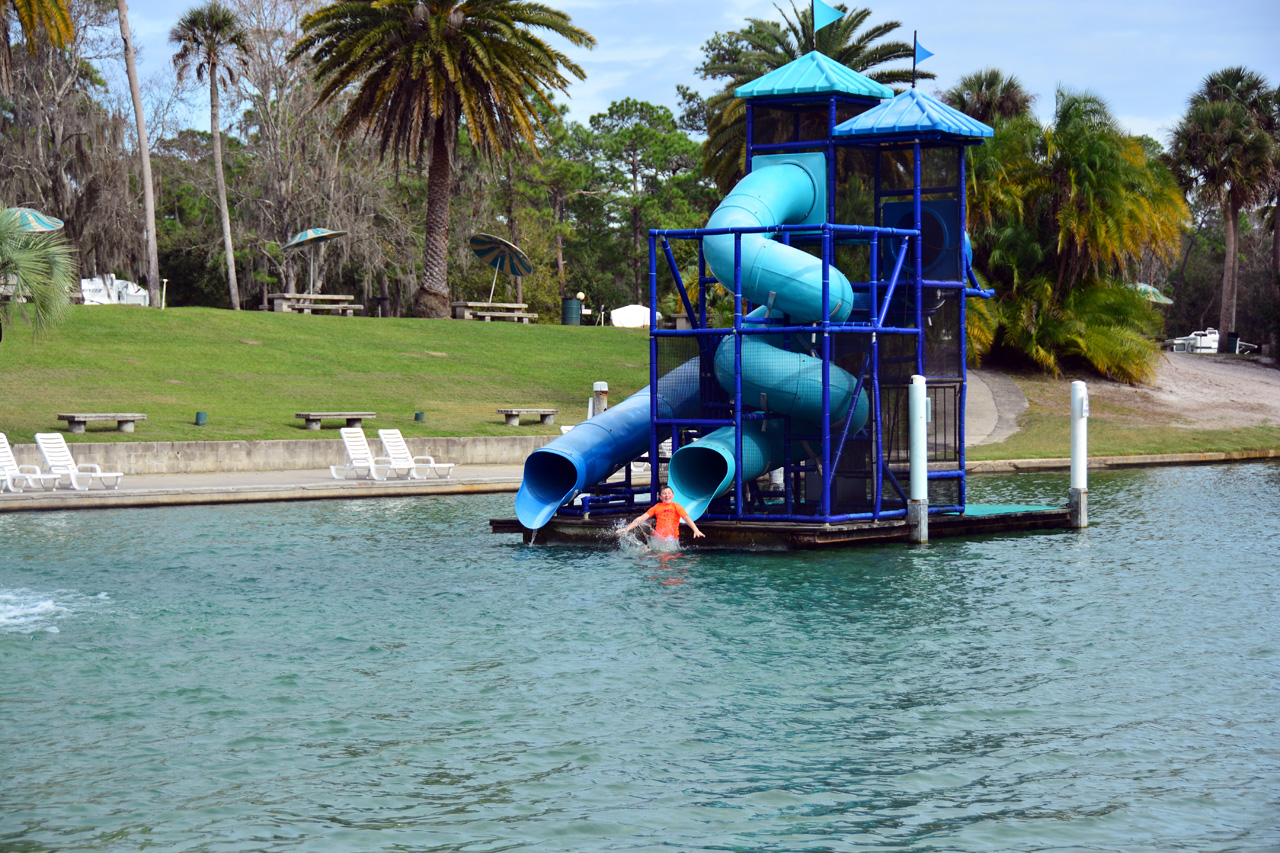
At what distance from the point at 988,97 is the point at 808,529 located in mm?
40988

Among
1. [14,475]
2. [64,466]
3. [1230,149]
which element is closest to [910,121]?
[64,466]

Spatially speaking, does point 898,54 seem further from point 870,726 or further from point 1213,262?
point 1213,262

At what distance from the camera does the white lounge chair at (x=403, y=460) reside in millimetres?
26484

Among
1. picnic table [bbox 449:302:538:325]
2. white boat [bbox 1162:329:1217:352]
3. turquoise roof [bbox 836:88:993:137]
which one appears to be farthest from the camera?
white boat [bbox 1162:329:1217:352]

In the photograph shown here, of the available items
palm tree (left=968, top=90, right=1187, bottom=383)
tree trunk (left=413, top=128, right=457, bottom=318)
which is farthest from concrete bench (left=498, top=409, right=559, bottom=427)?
palm tree (left=968, top=90, right=1187, bottom=383)

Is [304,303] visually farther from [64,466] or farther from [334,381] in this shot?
[64,466]

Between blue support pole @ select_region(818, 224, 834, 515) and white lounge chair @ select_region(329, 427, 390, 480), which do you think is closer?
blue support pole @ select_region(818, 224, 834, 515)

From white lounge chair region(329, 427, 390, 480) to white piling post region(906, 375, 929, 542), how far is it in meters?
11.6

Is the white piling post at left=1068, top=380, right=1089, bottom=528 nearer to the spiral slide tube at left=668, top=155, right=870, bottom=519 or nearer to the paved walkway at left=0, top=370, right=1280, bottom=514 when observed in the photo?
the spiral slide tube at left=668, top=155, right=870, bottom=519

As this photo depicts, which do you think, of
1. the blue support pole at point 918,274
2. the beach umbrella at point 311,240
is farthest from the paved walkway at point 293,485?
the beach umbrella at point 311,240

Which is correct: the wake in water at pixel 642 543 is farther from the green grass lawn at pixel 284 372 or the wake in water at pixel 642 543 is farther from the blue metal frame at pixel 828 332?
the green grass lawn at pixel 284 372

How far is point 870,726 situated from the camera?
980 cm

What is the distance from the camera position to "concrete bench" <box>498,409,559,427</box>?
32906 millimetres

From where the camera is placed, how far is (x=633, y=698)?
34.9 ft
